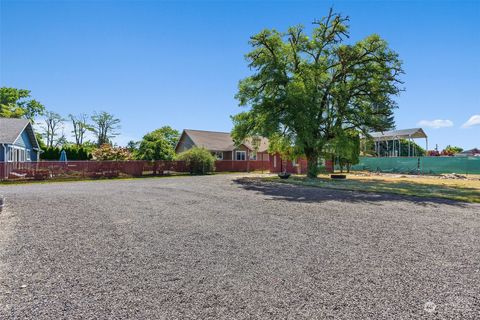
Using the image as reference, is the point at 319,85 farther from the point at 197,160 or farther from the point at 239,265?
the point at 239,265

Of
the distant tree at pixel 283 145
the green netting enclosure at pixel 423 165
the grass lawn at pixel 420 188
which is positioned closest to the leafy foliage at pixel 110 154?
the distant tree at pixel 283 145

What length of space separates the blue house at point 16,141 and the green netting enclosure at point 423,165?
33913mm

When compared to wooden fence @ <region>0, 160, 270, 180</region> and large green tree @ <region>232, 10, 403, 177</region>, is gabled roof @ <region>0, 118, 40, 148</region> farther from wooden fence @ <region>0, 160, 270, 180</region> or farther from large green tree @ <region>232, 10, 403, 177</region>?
large green tree @ <region>232, 10, 403, 177</region>

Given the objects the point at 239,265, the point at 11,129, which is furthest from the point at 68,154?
the point at 239,265

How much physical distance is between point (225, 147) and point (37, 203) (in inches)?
1177

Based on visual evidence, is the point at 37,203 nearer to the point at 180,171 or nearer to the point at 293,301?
the point at 293,301

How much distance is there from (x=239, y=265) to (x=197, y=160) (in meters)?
27.0

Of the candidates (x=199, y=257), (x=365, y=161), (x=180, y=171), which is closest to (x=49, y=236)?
(x=199, y=257)

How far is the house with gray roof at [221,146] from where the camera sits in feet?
130

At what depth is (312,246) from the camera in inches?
238

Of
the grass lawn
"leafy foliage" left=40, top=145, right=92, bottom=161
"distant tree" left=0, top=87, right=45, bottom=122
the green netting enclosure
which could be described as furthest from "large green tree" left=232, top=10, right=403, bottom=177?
"distant tree" left=0, top=87, right=45, bottom=122

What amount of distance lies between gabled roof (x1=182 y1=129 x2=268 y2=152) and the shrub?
648cm

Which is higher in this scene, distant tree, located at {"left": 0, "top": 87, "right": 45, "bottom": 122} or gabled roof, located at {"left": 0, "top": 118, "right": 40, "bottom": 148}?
distant tree, located at {"left": 0, "top": 87, "right": 45, "bottom": 122}

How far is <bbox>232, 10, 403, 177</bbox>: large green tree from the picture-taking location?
22719mm
